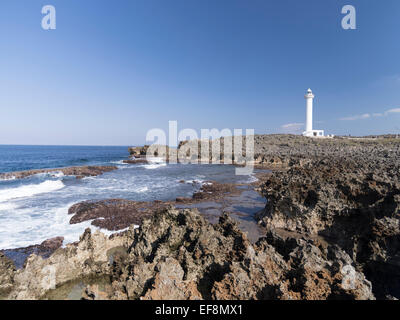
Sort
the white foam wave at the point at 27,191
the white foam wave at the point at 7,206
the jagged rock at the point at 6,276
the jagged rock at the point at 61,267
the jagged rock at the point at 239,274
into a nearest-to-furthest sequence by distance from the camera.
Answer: the jagged rock at the point at 239,274 → the jagged rock at the point at 61,267 → the jagged rock at the point at 6,276 → the white foam wave at the point at 7,206 → the white foam wave at the point at 27,191

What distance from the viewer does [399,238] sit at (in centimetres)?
606

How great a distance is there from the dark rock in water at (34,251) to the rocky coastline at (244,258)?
406 cm

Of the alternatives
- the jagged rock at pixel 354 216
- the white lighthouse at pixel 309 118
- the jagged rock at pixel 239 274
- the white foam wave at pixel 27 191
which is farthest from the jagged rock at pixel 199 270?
the white lighthouse at pixel 309 118

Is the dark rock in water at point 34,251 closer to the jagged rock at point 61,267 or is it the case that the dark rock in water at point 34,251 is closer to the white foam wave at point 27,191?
the jagged rock at point 61,267

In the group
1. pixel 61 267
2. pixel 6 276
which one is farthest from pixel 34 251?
pixel 61 267

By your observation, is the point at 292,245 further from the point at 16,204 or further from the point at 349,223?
the point at 16,204

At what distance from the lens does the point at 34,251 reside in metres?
9.45

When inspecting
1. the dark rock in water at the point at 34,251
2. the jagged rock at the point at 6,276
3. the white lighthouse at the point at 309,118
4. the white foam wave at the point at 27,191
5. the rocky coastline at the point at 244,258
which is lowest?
the dark rock in water at the point at 34,251

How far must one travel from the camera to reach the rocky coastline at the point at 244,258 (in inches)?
147

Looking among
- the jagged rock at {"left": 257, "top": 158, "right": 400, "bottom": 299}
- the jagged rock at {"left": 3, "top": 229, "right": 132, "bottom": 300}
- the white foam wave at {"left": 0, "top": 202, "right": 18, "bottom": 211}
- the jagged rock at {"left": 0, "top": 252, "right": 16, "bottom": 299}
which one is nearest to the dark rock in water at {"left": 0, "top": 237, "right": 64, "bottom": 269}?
the jagged rock at {"left": 0, "top": 252, "right": 16, "bottom": 299}

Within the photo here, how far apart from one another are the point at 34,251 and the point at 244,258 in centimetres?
1057
